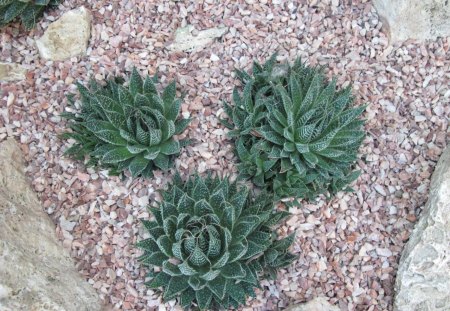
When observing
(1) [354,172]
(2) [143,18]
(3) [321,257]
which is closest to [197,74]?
(2) [143,18]

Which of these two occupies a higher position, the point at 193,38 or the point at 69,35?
the point at 193,38

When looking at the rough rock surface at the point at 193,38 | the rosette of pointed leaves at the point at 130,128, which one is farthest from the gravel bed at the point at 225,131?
the rosette of pointed leaves at the point at 130,128

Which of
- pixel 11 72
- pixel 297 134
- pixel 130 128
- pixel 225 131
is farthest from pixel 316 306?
pixel 11 72

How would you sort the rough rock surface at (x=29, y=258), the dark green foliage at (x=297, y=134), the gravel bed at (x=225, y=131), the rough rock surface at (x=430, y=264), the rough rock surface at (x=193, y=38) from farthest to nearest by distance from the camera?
the rough rock surface at (x=193, y=38) → the gravel bed at (x=225, y=131) → the dark green foliage at (x=297, y=134) → the rough rock surface at (x=430, y=264) → the rough rock surface at (x=29, y=258)

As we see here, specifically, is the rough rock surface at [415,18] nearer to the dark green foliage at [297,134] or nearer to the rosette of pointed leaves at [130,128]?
the dark green foliage at [297,134]

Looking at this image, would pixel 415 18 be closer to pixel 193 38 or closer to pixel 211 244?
pixel 193 38
